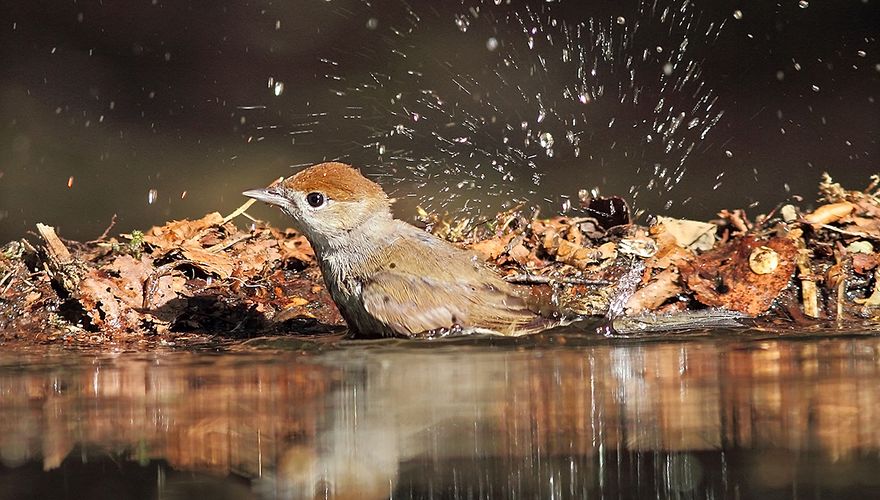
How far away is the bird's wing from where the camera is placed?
5.32 meters

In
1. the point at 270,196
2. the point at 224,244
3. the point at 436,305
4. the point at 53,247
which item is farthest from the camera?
the point at 224,244

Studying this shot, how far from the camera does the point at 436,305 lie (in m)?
5.40

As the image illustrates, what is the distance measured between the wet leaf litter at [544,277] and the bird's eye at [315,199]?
0.69m

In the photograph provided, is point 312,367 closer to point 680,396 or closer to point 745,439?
point 680,396

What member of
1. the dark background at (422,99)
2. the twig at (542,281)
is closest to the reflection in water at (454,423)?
the twig at (542,281)

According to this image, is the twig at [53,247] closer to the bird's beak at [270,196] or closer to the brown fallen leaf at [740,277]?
the bird's beak at [270,196]

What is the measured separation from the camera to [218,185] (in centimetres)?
1111

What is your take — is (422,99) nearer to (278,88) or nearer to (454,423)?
(278,88)

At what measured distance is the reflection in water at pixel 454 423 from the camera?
2.65 m

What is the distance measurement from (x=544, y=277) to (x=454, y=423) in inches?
114

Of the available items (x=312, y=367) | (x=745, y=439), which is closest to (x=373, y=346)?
(x=312, y=367)

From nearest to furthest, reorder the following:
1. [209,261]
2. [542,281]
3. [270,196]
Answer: [270,196]
[542,281]
[209,261]

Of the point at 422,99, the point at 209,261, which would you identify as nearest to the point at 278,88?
the point at 422,99

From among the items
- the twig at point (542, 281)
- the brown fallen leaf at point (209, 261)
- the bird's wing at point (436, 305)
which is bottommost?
the bird's wing at point (436, 305)
